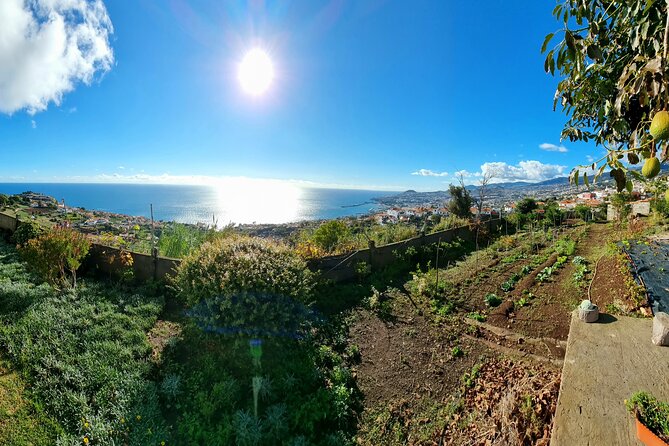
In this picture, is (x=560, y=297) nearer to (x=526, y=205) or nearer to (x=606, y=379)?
(x=606, y=379)

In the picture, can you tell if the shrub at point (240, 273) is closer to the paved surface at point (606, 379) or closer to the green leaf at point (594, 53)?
the paved surface at point (606, 379)

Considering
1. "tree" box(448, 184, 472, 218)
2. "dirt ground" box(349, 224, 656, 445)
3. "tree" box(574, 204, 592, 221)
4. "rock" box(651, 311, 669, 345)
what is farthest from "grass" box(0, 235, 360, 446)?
"tree" box(574, 204, 592, 221)

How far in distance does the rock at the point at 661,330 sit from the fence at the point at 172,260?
565cm

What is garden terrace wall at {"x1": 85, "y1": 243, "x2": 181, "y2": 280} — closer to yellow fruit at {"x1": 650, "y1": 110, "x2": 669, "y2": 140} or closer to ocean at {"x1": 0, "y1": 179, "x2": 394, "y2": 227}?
ocean at {"x1": 0, "y1": 179, "x2": 394, "y2": 227}

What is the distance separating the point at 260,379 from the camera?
12.7 feet

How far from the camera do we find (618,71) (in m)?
1.73

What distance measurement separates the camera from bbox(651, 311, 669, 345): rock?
9.75ft

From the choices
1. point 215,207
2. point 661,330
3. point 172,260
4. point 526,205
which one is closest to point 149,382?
point 172,260

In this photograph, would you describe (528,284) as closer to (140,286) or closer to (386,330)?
(386,330)

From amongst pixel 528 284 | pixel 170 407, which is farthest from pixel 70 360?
pixel 528 284

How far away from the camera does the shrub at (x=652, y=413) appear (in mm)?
1841

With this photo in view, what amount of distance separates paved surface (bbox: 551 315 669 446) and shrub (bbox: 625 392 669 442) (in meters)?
0.19

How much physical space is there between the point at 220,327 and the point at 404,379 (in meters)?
2.86

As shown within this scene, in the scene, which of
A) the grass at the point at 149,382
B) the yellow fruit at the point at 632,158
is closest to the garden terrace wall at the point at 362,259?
the grass at the point at 149,382
